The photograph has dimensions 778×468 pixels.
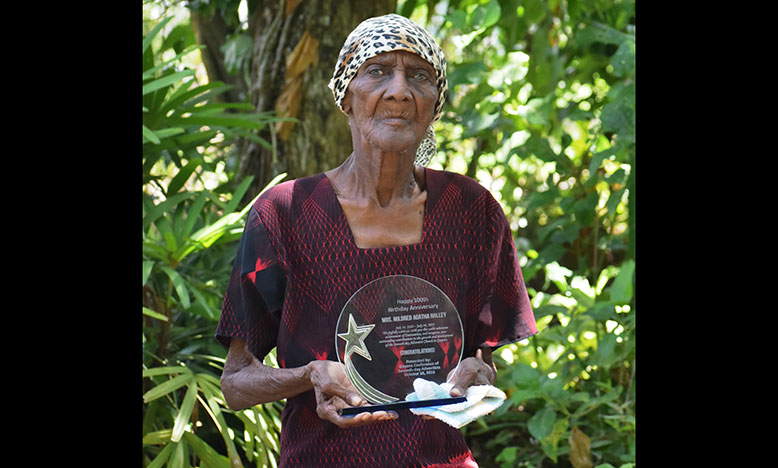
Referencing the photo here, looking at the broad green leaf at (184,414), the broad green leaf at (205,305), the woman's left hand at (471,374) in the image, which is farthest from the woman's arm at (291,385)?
the broad green leaf at (205,305)

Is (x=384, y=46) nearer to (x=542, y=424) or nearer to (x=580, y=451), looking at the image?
(x=542, y=424)

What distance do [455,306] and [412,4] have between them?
7.77ft

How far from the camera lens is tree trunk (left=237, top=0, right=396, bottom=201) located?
3420mm

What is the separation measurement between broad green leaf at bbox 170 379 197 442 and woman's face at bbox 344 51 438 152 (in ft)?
4.59

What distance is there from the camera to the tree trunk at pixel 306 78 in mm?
3420

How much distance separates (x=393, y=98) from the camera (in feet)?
5.16

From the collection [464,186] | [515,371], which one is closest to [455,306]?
[464,186]

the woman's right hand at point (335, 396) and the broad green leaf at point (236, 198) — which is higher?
the woman's right hand at point (335, 396)

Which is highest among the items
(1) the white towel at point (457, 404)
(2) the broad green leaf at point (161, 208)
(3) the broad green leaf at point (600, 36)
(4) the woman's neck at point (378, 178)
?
(3) the broad green leaf at point (600, 36)

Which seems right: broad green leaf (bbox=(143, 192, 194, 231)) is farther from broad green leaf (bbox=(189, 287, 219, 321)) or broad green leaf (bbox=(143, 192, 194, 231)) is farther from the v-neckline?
the v-neckline

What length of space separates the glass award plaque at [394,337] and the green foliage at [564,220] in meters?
1.66

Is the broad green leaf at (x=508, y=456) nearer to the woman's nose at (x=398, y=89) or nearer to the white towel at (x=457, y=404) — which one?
the white towel at (x=457, y=404)

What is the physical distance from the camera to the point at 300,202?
1.68 meters

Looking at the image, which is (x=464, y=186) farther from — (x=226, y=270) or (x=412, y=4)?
(x=412, y=4)
